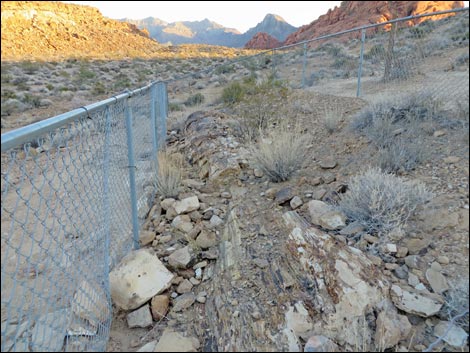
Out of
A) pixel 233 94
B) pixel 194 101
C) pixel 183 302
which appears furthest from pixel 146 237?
pixel 194 101

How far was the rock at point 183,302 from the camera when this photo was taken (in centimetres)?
269

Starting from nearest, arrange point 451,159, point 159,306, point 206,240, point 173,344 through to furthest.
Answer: point 173,344, point 159,306, point 206,240, point 451,159

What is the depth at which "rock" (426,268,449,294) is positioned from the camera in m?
2.46

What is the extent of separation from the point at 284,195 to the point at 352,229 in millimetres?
1058

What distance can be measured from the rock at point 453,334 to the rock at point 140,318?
2035 millimetres

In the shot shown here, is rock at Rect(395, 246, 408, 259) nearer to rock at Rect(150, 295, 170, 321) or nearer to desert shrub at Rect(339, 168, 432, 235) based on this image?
desert shrub at Rect(339, 168, 432, 235)

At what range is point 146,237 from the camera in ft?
11.9

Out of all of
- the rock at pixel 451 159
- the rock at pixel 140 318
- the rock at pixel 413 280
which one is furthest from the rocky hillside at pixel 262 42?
the rock at pixel 140 318

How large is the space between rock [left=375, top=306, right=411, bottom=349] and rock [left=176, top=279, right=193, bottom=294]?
1.53 meters

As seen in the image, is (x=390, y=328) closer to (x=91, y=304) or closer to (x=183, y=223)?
(x=91, y=304)

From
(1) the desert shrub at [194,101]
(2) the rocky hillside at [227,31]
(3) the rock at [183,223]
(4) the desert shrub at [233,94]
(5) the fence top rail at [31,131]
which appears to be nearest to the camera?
(5) the fence top rail at [31,131]

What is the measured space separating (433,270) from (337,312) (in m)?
0.92

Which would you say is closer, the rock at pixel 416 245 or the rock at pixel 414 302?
the rock at pixel 414 302

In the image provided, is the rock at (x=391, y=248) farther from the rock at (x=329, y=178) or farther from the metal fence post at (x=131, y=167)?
the metal fence post at (x=131, y=167)
